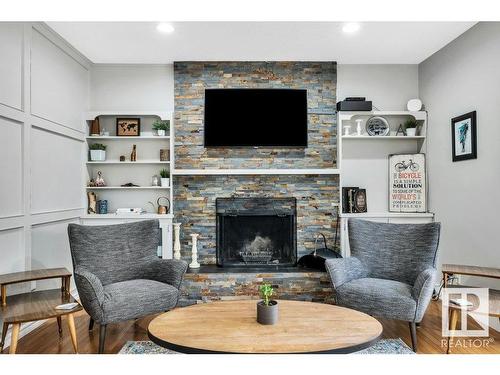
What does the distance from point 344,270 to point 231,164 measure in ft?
6.04

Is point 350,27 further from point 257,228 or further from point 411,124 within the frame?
point 257,228

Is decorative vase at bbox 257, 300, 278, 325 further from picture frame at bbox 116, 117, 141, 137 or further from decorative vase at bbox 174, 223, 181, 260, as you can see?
picture frame at bbox 116, 117, 141, 137

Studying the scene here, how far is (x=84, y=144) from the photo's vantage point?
422cm

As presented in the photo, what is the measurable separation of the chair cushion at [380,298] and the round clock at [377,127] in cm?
195

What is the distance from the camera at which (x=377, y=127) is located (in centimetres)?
439

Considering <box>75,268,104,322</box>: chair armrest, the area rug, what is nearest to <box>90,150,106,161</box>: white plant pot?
<box>75,268,104,322</box>: chair armrest

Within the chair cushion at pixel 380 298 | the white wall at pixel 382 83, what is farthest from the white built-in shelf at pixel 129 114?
the chair cushion at pixel 380 298

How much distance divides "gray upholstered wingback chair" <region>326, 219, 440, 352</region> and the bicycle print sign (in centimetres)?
113


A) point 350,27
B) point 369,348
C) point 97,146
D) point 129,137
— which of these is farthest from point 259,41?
point 369,348

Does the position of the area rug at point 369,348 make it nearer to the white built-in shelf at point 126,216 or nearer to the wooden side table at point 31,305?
the wooden side table at point 31,305

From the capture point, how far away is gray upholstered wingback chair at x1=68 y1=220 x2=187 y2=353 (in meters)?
2.57

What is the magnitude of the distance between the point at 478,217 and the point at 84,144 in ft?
13.3
